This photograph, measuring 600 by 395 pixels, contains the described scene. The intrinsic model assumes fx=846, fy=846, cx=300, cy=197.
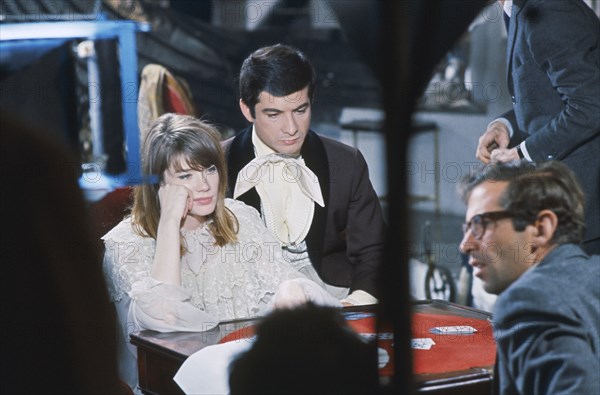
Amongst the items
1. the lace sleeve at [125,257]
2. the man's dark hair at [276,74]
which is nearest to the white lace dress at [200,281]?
the lace sleeve at [125,257]

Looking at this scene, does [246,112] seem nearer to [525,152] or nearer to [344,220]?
[344,220]

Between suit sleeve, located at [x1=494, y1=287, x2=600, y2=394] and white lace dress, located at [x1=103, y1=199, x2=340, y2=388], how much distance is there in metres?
0.36

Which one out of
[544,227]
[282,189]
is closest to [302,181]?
[282,189]

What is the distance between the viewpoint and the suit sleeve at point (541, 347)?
1.21 meters

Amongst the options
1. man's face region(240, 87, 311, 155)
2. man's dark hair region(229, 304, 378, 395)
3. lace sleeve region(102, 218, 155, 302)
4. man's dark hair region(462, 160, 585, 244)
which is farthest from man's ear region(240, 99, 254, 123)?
man's dark hair region(229, 304, 378, 395)

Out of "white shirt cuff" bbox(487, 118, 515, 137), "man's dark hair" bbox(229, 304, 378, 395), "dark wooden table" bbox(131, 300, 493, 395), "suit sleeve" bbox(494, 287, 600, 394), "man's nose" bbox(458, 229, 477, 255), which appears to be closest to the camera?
"man's dark hair" bbox(229, 304, 378, 395)

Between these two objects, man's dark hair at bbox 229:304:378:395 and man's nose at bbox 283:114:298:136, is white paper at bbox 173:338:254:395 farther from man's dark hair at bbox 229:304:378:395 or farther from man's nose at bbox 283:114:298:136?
man's nose at bbox 283:114:298:136

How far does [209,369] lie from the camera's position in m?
1.39

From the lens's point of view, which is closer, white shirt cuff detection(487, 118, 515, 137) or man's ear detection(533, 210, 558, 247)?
man's ear detection(533, 210, 558, 247)

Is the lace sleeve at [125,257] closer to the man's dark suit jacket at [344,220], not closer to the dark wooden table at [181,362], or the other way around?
the dark wooden table at [181,362]

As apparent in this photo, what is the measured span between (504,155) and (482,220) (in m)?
0.27

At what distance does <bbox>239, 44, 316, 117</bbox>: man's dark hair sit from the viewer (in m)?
1.56

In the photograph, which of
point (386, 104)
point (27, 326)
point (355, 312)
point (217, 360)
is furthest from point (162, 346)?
point (386, 104)

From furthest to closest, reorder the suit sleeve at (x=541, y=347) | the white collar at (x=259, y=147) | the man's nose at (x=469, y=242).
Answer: the white collar at (x=259, y=147)
the man's nose at (x=469, y=242)
the suit sleeve at (x=541, y=347)
